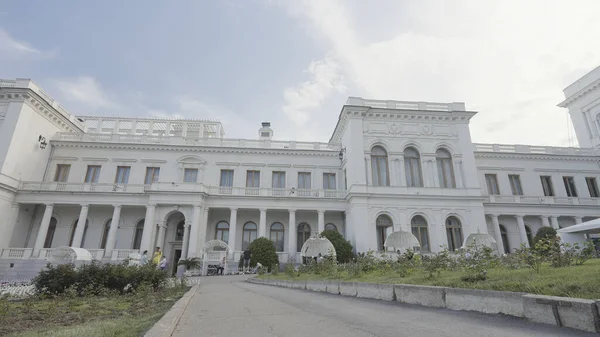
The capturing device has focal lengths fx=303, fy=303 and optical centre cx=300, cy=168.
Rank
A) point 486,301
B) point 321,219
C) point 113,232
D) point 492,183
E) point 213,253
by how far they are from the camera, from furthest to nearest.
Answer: point 492,183
point 321,219
point 113,232
point 213,253
point 486,301

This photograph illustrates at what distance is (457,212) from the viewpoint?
83.4ft

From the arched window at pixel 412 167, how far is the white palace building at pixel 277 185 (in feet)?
0.32

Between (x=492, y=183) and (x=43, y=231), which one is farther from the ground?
(x=492, y=183)

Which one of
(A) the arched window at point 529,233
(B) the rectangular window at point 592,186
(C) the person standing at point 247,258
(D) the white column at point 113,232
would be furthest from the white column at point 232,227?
(B) the rectangular window at point 592,186

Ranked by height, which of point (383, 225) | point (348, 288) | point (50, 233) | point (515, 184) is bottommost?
point (348, 288)

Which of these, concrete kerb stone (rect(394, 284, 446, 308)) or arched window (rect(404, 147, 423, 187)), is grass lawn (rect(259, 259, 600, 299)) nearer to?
concrete kerb stone (rect(394, 284, 446, 308))

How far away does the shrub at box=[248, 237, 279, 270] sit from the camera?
22484 mm

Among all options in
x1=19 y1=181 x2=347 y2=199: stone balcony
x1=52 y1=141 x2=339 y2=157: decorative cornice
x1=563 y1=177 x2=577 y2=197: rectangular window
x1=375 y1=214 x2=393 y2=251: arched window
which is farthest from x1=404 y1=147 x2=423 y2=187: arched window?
x1=563 y1=177 x2=577 y2=197: rectangular window

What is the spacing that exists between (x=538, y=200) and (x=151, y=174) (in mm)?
37361

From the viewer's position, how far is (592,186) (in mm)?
31562

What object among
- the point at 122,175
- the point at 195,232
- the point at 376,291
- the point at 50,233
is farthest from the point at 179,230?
the point at 376,291

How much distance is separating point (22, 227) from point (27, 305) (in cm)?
2526

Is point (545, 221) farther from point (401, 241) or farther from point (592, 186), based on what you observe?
point (401, 241)

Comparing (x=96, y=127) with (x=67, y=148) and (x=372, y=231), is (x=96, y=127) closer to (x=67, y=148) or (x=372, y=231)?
(x=67, y=148)
